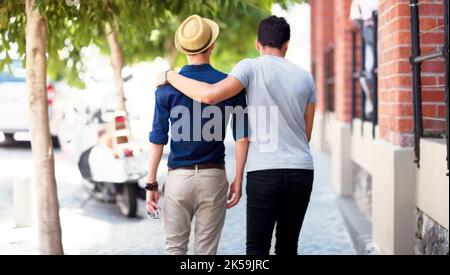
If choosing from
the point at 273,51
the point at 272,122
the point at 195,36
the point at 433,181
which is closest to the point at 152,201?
the point at 272,122

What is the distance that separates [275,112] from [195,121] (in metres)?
0.43

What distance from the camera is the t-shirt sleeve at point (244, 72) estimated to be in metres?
4.21

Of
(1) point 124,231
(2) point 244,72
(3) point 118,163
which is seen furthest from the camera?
(3) point 118,163

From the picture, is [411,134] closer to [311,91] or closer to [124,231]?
[311,91]

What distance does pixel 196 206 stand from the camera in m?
4.48

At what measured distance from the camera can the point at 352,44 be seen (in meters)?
10.7

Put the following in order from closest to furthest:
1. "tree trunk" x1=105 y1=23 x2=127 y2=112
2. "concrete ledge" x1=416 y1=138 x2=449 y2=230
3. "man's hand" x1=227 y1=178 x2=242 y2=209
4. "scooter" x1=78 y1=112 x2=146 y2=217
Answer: "man's hand" x1=227 y1=178 x2=242 y2=209 < "concrete ledge" x1=416 y1=138 x2=449 y2=230 < "scooter" x1=78 y1=112 x2=146 y2=217 < "tree trunk" x1=105 y1=23 x2=127 y2=112

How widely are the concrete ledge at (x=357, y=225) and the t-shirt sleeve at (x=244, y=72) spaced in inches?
131

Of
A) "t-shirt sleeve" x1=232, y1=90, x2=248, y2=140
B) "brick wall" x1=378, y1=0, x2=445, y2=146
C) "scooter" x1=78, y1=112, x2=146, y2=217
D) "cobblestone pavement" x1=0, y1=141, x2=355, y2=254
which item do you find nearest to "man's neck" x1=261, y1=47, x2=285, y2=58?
"t-shirt sleeve" x1=232, y1=90, x2=248, y2=140

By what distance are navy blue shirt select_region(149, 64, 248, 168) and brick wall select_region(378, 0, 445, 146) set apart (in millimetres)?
1741

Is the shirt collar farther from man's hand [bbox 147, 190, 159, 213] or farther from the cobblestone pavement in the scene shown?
the cobblestone pavement

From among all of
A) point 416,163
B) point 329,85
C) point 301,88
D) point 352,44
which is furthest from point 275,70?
point 329,85

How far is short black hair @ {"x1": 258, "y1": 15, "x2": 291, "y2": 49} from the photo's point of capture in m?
4.32

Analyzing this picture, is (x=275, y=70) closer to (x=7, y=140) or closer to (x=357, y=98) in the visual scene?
(x=357, y=98)
